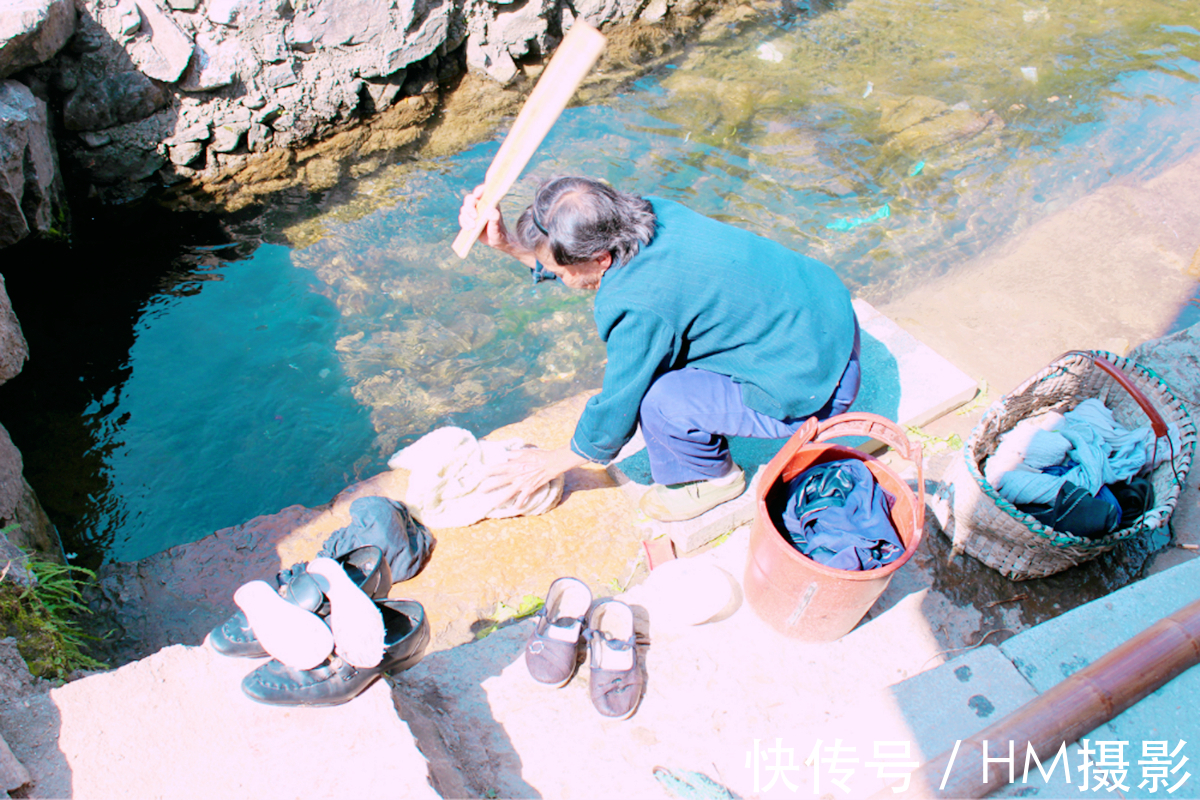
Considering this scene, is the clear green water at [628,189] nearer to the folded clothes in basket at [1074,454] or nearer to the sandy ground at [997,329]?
the sandy ground at [997,329]

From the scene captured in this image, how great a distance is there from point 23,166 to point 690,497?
4.71m

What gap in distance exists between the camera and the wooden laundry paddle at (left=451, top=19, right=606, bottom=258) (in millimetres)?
2117

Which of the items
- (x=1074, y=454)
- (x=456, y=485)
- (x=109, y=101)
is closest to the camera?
(x=1074, y=454)

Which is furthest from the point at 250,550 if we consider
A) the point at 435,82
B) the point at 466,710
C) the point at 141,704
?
the point at 435,82

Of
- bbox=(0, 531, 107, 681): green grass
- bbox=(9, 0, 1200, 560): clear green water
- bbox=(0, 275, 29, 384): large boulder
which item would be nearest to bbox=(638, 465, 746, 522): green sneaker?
bbox=(9, 0, 1200, 560): clear green water

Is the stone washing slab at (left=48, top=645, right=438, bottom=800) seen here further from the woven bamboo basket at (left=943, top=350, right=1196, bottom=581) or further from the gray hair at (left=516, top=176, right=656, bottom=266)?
the woven bamboo basket at (left=943, top=350, right=1196, bottom=581)

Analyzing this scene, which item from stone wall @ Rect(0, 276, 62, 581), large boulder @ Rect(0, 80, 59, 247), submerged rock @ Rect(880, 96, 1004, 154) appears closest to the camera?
stone wall @ Rect(0, 276, 62, 581)

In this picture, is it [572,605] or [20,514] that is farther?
[20,514]

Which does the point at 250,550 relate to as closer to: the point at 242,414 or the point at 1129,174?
the point at 242,414

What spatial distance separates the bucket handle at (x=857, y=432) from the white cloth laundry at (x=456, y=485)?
4.08 ft

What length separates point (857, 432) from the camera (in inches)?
90.4

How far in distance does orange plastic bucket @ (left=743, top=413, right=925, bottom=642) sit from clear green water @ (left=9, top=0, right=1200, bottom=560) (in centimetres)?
200

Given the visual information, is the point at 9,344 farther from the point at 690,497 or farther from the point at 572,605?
the point at 690,497

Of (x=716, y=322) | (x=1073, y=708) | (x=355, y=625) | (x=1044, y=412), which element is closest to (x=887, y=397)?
(x=1044, y=412)
